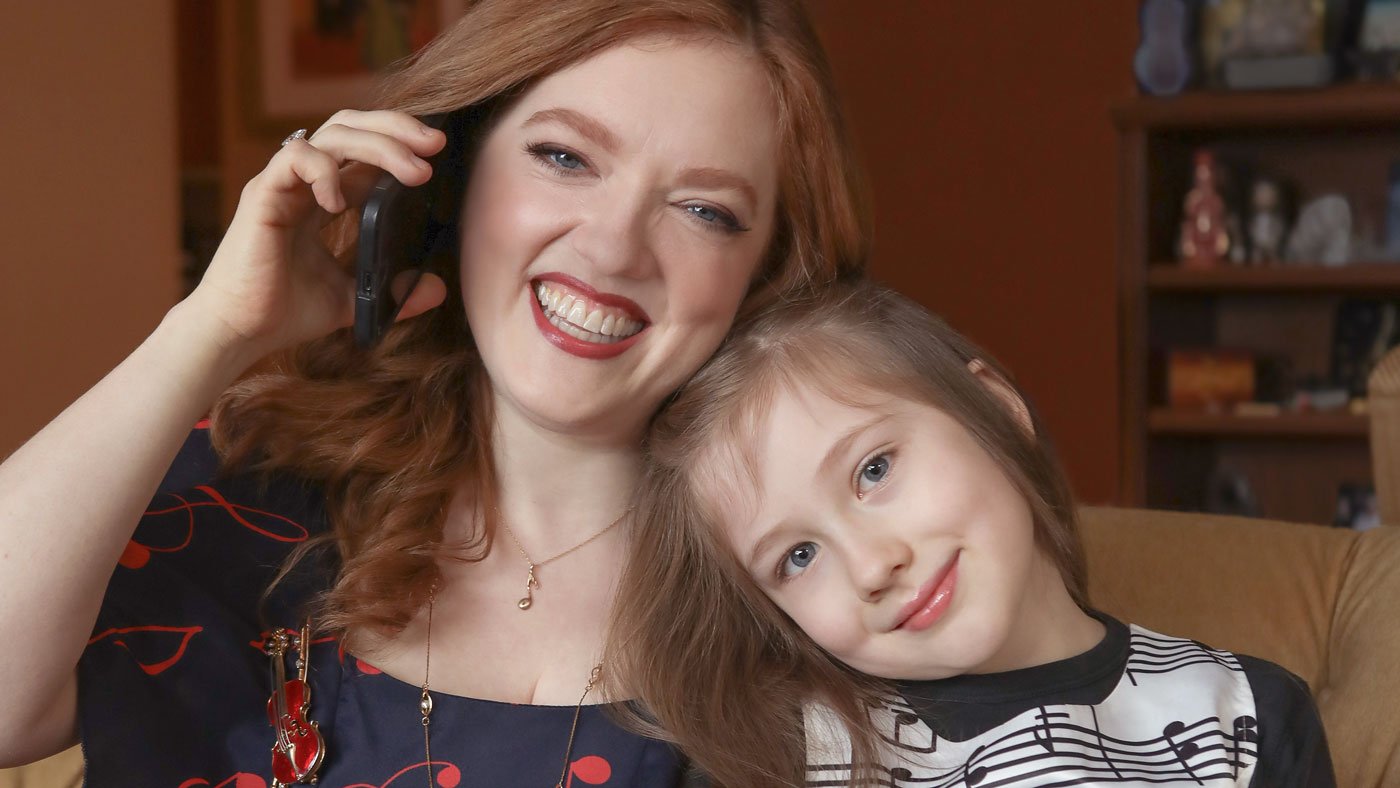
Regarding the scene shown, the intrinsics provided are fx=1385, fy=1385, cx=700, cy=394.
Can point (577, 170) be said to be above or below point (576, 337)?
above

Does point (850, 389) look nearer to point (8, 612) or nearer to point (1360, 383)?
point (8, 612)

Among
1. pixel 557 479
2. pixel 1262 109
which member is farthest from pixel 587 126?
pixel 1262 109

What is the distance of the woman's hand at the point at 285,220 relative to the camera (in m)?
1.35

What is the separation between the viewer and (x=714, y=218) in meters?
1.51

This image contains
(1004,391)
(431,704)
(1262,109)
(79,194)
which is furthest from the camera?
(1262,109)

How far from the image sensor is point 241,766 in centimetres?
139

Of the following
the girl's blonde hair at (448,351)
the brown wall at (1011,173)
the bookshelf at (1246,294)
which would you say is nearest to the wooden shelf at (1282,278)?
the bookshelf at (1246,294)

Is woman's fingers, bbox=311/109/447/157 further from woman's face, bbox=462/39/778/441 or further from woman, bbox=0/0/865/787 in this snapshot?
woman's face, bbox=462/39/778/441

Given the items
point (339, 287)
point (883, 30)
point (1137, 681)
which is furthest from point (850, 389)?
point (883, 30)

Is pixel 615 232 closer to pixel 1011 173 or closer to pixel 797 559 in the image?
pixel 797 559

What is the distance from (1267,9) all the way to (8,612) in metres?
3.70

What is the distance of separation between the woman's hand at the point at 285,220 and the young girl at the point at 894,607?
42 centimetres

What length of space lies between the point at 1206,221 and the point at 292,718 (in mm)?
3374

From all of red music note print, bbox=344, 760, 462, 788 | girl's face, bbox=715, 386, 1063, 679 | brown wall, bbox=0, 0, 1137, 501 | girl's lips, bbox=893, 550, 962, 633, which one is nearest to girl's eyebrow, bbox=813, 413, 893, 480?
girl's face, bbox=715, 386, 1063, 679
